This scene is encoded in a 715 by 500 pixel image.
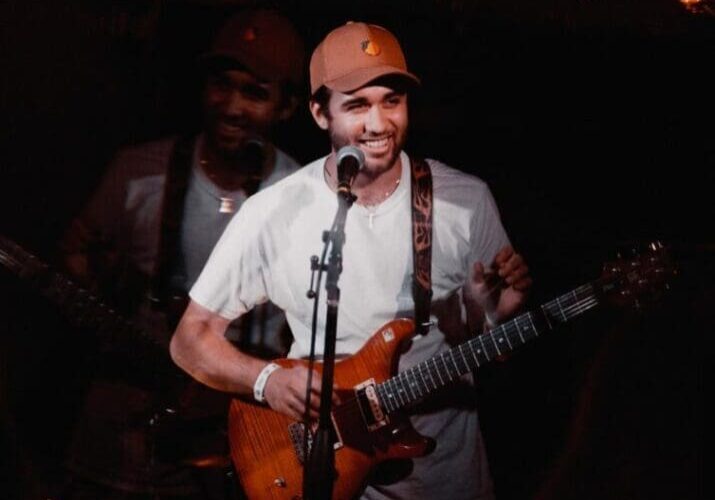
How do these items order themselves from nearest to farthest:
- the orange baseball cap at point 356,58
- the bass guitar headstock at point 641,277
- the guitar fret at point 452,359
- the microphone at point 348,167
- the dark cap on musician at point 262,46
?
the microphone at point 348,167 < the bass guitar headstock at point 641,277 < the guitar fret at point 452,359 < the orange baseball cap at point 356,58 < the dark cap on musician at point 262,46

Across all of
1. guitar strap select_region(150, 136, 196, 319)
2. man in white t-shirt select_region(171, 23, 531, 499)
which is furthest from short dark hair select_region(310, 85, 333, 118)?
guitar strap select_region(150, 136, 196, 319)

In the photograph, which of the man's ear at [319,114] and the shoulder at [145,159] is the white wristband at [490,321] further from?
the shoulder at [145,159]

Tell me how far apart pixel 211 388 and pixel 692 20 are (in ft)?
8.94

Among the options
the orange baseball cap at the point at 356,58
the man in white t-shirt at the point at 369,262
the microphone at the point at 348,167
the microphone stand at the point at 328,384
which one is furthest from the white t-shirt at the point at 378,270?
the microphone at the point at 348,167

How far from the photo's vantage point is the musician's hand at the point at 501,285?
239cm

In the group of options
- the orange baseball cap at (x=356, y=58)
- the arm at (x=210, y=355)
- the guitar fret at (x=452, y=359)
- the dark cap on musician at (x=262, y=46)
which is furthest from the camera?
the dark cap on musician at (x=262, y=46)

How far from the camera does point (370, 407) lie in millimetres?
2340

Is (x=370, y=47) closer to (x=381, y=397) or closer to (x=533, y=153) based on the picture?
A: (x=533, y=153)

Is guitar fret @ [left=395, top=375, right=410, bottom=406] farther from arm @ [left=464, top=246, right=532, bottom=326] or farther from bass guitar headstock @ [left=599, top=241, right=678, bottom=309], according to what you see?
bass guitar headstock @ [left=599, top=241, right=678, bottom=309]

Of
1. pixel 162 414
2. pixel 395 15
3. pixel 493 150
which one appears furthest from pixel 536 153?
pixel 162 414

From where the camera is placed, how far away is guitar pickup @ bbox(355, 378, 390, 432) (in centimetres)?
233

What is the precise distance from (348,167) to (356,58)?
0.81m

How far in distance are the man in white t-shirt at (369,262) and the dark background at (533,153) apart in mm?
248

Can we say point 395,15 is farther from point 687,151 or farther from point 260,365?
point 260,365
